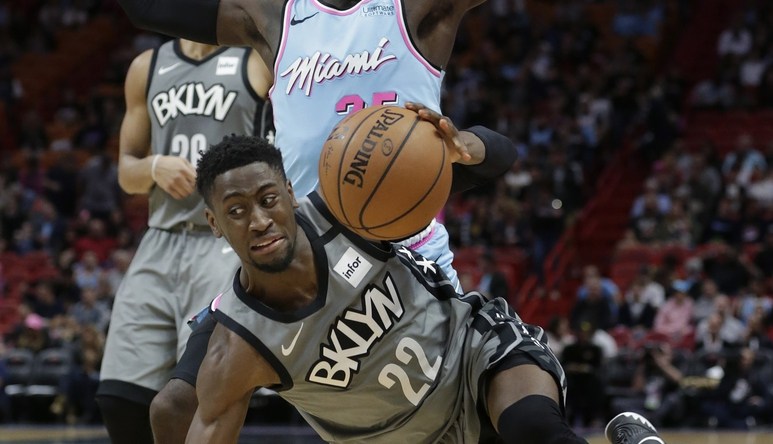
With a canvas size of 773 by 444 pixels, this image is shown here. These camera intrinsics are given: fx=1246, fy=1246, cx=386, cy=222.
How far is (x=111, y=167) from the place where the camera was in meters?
18.8

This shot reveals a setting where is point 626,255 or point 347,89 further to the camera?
A: point 626,255

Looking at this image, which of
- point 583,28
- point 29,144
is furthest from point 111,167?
point 583,28

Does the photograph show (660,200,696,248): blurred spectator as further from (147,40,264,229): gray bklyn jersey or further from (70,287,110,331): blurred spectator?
(147,40,264,229): gray bklyn jersey

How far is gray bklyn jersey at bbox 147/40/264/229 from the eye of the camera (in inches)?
232

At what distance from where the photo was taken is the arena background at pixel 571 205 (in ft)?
41.4

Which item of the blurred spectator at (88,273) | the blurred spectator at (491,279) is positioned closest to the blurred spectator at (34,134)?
the blurred spectator at (88,273)

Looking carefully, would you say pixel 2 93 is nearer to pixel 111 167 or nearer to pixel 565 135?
pixel 111 167

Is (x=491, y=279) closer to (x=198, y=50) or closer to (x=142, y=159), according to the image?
(x=198, y=50)

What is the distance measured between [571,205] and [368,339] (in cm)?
1340

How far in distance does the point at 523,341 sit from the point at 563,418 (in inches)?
14.5

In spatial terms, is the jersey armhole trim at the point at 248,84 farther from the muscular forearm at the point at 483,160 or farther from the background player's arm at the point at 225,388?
the background player's arm at the point at 225,388

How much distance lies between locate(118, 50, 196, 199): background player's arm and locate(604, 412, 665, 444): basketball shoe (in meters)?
2.36

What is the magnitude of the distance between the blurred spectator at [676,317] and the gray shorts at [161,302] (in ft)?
28.4

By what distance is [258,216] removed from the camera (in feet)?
13.4
